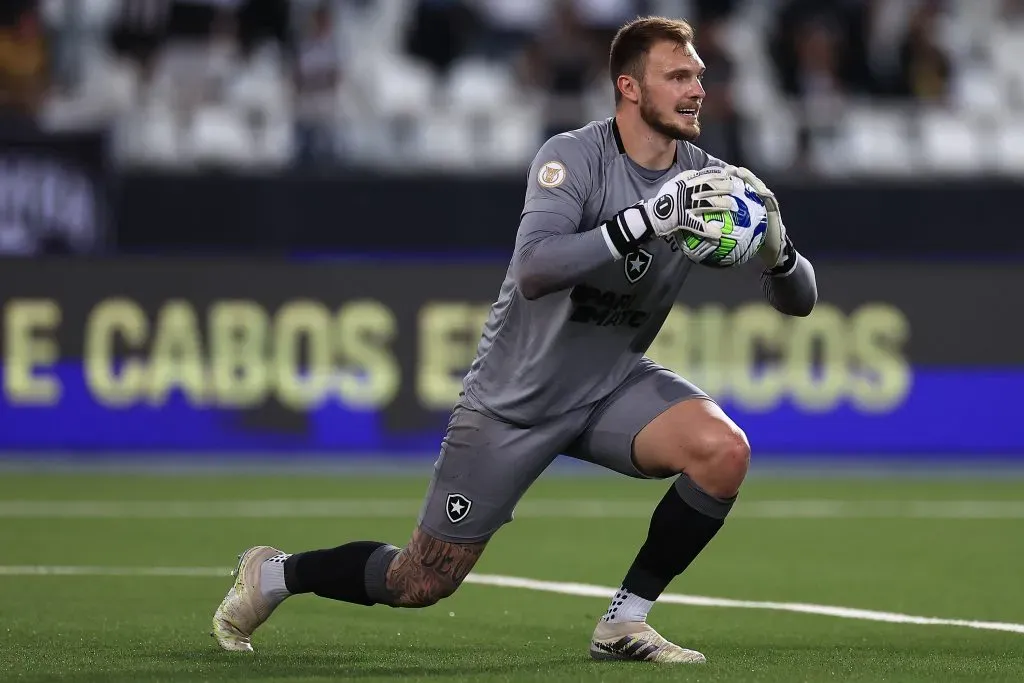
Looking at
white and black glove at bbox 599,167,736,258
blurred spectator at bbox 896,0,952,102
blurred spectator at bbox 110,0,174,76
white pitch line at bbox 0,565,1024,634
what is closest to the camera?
white and black glove at bbox 599,167,736,258

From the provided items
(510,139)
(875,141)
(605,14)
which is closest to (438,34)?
(605,14)

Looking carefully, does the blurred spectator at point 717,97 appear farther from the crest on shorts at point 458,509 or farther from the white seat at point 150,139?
the crest on shorts at point 458,509

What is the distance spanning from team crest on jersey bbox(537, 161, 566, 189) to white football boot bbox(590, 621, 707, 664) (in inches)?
59.5

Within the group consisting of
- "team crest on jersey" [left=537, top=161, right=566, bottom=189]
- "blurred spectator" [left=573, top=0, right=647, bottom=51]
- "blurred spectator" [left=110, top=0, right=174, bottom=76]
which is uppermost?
"blurred spectator" [left=573, top=0, right=647, bottom=51]

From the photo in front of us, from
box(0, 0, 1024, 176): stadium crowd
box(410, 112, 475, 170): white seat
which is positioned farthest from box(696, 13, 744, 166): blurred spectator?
box(410, 112, 475, 170): white seat

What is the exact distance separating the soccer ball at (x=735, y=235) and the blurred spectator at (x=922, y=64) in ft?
42.9

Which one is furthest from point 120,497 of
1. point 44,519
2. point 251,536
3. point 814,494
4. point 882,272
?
point 882,272

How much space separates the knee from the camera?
5895mm

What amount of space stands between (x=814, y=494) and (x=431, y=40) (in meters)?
7.45

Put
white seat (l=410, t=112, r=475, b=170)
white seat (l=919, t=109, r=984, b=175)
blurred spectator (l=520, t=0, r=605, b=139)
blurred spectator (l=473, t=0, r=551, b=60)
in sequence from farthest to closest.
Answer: blurred spectator (l=473, t=0, r=551, b=60) < white seat (l=919, t=109, r=984, b=175) < blurred spectator (l=520, t=0, r=605, b=139) < white seat (l=410, t=112, r=475, b=170)

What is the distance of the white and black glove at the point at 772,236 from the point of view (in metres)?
5.69

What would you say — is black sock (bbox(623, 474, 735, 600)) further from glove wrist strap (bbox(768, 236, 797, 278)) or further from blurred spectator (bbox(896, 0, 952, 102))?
blurred spectator (bbox(896, 0, 952, 102))

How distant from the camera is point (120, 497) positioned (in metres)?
12.7

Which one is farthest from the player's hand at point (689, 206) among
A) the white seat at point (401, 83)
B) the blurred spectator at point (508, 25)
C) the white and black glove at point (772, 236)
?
the blurred spectator at point (508, 25)
